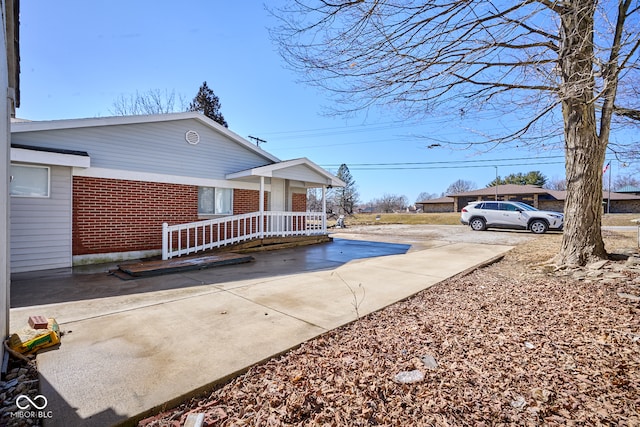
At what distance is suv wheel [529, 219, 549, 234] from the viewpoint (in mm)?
14302

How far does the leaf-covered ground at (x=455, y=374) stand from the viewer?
1780 mm

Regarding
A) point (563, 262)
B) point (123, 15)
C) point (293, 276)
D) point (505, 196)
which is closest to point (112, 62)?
point (123, 15)

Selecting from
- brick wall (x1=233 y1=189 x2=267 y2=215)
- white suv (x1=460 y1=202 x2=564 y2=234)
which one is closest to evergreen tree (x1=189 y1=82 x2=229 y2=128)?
brick wall (x1=233 y1=189 x2=267 y2=215)

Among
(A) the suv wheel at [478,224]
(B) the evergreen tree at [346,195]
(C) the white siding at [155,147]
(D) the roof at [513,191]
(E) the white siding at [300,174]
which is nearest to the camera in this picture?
(C) the white siding at [155,147]

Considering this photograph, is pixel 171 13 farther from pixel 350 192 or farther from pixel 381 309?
pixel 350 192

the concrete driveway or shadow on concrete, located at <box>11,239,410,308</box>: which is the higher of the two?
the concrete driveway

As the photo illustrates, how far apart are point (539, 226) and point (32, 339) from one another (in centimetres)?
1815

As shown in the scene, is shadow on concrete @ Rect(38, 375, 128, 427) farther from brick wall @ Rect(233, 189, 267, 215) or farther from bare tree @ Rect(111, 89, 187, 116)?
bare tree @ Rect(111, 89, 187, 116)

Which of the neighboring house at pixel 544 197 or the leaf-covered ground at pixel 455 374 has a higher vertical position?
the neighboring house at pixel 544 197

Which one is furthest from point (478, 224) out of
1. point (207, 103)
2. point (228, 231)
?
point (207, 103)

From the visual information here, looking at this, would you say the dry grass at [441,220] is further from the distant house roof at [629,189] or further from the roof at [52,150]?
the roof at [52,150]

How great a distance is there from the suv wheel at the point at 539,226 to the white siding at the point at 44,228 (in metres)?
18.7

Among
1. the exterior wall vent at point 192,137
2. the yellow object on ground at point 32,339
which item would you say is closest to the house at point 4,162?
the yellow object on ground at point 32,339

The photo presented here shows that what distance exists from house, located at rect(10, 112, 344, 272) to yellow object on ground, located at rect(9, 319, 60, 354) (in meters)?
4.58
